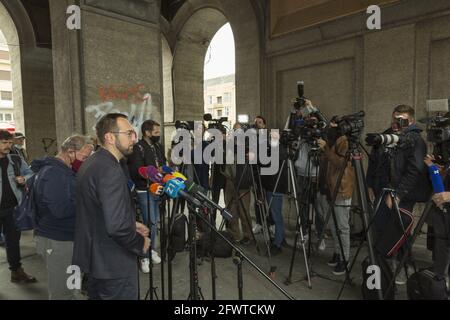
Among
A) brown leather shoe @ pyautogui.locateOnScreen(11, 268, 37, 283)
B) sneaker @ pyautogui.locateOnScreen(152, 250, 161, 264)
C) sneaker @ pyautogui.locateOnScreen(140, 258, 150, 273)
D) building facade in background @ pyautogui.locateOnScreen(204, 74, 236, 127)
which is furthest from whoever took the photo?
building facade in background @ pyautogui.locateOnScreen(204, 74, 236, 127)

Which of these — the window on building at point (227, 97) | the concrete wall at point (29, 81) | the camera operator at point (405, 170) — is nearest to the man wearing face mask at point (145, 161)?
the camera operator at point (405, 170)

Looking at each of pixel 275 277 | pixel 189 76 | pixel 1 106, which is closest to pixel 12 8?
pixel 189 76

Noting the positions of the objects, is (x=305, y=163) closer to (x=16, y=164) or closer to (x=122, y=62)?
(x=122, y=62)

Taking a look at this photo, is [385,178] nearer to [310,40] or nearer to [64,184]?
[310,40]

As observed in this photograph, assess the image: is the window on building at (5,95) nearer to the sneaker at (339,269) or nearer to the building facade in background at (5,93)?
the building facade in background at (5,93)

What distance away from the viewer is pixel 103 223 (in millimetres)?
1833

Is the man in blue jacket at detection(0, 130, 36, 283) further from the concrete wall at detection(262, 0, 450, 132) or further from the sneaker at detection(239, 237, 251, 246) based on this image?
the concrete wall at detection(262, 0, 450, 132)

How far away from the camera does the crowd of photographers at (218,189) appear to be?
6.04ft

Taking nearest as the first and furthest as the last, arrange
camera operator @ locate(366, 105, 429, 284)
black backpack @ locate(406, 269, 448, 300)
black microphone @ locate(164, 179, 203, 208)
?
black microphone @ locate(164, 179, 203, 208) → black backpack @ locate(406, 269, 448, 300) → camera operator @ locate(366, 105, 429, 284)

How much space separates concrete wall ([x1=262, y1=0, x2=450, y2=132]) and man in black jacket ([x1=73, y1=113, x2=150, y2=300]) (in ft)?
14.2

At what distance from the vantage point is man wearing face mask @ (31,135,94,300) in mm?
2430

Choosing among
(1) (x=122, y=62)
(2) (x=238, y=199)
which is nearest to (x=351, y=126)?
(2) (x=238, y=199)

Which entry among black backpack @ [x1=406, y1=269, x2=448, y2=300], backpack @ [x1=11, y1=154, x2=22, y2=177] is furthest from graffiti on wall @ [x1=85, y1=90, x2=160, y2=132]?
black backpack @ [x1=406, y1=269, x2=448, y2=300]

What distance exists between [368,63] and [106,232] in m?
4.74
